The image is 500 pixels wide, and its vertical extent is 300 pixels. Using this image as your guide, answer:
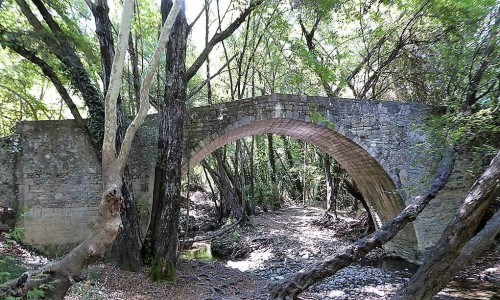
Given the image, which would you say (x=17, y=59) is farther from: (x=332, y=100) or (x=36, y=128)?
(x=332, y=100)

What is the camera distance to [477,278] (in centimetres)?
591

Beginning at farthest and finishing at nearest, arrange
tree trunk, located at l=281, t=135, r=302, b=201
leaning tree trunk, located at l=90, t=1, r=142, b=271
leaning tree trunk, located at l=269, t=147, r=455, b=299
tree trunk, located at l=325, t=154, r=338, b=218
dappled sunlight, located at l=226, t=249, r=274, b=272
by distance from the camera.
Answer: tree trunk, located at l=281, t=135, r=302, b=201, tree trunk, located at l=325, t=154, r=338, b=218, dappled sunlight, located at l=226, t=249, r=274, b=272, leaning tree trunk, located at l=90, t=1, r=142, b=271, leaning tree trunk, located at l=269, t=147, r=455, b=299

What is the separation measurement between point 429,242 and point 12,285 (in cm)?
742

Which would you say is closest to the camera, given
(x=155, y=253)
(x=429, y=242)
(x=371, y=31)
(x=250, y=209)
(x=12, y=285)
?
(x=12, y=285)

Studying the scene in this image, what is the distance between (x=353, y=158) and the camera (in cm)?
826

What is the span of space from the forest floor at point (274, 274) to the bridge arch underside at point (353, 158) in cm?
73

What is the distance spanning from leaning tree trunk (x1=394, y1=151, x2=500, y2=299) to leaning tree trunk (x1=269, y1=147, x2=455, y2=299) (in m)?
1.43

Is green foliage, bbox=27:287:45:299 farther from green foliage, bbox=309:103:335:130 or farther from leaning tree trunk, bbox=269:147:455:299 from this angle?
green foliage, bbox=309:103:335:130

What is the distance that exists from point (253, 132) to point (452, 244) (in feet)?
16.0

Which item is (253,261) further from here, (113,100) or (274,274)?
(113,100)

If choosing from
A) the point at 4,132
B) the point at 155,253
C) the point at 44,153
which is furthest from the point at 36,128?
the point at 4,132

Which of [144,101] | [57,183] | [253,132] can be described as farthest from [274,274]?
[144,101]

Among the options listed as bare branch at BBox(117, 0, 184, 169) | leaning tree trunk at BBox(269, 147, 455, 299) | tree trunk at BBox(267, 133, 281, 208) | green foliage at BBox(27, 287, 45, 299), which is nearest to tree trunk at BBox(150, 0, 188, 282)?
leaning tree trunk at BBox(269, 147, 455, 299)

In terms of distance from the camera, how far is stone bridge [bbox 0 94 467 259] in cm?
587
